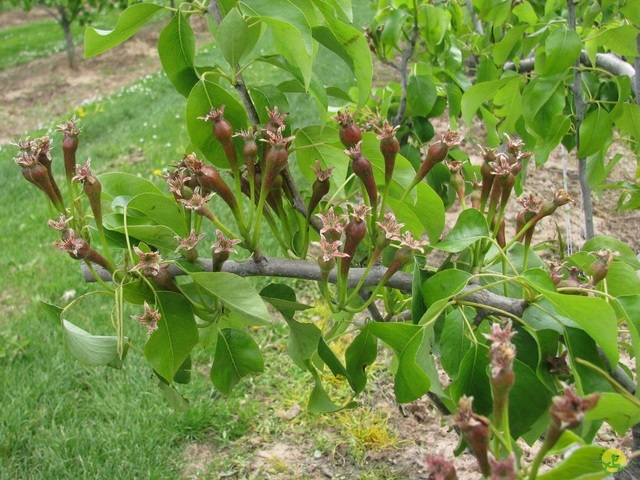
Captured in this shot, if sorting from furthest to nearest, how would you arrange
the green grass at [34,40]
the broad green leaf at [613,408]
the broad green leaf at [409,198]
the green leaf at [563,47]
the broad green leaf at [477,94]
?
the green grass at [34,40] < the broad green leaf at [477,94] < the green leaf at [563,47] < the broad green leaf at [409,198] < the broad green leaf at [613,408]

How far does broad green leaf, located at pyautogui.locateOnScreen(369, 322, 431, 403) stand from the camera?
838 mm

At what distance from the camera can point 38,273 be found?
173 inches

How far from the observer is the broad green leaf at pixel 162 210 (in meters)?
1.01

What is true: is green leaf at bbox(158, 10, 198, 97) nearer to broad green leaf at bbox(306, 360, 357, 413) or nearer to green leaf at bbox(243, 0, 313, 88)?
green leaf at bbox(243, 0, 313, 88)

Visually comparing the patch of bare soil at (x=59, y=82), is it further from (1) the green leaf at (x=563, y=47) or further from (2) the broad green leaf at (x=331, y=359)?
(2) the broad green leaf at (x=331, y=359)

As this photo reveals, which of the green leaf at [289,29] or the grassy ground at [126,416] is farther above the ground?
the green leaf at [289,29]

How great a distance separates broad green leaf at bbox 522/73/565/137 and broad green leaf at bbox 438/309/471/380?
913mm

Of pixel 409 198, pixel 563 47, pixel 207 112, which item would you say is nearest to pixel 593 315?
pixel 409 198

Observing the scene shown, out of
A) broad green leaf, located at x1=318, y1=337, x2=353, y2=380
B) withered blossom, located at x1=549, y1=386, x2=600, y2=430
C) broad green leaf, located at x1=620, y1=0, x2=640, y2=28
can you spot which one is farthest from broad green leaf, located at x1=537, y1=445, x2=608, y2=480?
broad green leaf, located at x1=620, y1=0, x2=640, y2=28

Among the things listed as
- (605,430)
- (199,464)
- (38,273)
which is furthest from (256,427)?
(38,273)

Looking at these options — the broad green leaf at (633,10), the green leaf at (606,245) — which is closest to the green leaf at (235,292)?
the green leaf at (606,245)

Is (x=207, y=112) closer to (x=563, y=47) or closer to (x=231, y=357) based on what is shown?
(x=231, y=357)

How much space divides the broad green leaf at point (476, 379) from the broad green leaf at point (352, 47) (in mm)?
433

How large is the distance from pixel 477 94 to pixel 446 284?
870 millimetres
